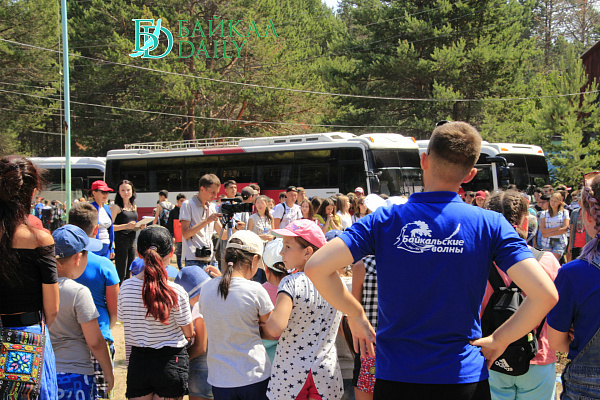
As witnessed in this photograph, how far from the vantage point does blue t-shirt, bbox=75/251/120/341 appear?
392 centimetres

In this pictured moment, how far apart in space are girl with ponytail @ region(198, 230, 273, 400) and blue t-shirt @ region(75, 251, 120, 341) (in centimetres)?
89

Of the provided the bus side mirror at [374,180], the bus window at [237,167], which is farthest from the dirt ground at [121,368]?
the bus window at [237,167]

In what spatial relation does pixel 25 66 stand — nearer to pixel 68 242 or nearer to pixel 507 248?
pixel 68 242

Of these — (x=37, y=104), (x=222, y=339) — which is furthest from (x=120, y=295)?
(x=37, y=104)

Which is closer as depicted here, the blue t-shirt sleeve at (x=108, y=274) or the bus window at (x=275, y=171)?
the blue t-shirt sleeve at (x=108, y=274)

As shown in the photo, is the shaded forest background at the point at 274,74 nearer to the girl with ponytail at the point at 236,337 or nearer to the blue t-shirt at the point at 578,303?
the girl with ponytail at the point at 236,337

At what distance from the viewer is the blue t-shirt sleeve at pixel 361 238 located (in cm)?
225

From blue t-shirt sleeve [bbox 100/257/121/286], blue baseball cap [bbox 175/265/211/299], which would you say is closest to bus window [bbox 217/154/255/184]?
blue baseball cap [bbox 175/265/211/299]

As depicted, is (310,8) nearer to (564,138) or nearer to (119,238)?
(564,138)

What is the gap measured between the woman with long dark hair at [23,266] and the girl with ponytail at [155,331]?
0.70 meters

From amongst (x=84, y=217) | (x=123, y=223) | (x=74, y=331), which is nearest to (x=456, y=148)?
(x=74, y=331)

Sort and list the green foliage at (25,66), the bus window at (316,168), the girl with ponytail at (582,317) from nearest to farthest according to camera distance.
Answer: the girl with ponytail at (582,317) < the bus window at (316,168) < the green foliage at (25,66)

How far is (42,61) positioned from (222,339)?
36.4 m

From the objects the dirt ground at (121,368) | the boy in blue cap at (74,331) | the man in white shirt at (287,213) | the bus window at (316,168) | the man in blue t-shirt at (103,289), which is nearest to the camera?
the boy in blue cap at (74,331)
